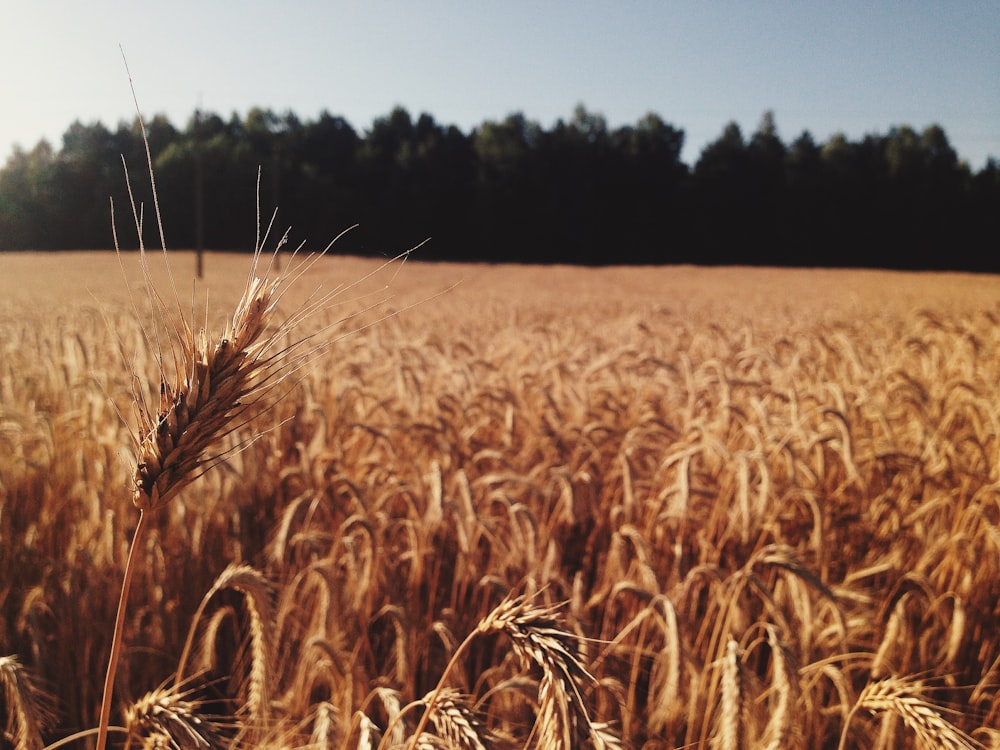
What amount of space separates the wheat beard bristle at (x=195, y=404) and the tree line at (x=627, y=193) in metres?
31.1

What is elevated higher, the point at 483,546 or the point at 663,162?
the point at 663,162

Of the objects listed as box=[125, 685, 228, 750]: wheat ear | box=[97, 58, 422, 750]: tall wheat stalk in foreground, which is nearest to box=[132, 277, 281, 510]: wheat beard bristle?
box=[97, 58, 422, 750]: tall wheat stalk in foreground

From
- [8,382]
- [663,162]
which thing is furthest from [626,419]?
[663,162]

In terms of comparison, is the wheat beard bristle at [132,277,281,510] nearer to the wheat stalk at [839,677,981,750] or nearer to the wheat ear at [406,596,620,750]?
the wheat ear at [406,596,620,750]

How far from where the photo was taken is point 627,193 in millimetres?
46156

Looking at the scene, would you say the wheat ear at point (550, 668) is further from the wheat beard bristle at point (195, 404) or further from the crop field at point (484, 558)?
the wheat beard bristle at point (195, 404)

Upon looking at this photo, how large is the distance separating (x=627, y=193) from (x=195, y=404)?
4876 centimetres

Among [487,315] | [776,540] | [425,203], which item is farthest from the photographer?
[425,203]

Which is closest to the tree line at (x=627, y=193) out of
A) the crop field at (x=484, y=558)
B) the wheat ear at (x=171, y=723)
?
the crop field at (x=484, y=558)

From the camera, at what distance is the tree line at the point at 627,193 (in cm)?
3519

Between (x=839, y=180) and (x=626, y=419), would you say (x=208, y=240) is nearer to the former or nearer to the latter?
(x=626, y=419)

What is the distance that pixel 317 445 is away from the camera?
265 centimetres

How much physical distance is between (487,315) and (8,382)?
282 inches

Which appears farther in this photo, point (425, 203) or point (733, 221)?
point (733, 221)
